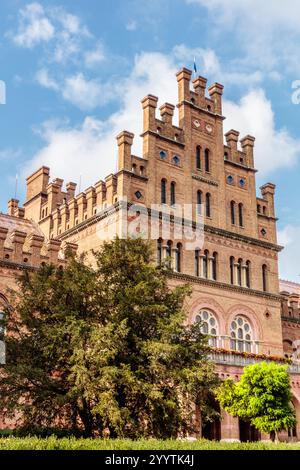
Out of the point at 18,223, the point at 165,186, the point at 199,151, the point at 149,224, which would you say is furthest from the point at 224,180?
the point at 18,223

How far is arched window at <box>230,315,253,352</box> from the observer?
120 feet

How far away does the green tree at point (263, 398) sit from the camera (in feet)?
92.9

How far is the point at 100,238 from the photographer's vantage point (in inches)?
1371

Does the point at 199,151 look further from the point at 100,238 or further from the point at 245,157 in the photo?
the point at 100,238

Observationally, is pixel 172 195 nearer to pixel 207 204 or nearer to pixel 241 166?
pixel 207 204

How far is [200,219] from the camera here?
3706cm

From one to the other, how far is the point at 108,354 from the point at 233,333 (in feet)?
57.4

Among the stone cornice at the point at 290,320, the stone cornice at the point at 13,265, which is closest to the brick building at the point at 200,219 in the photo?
the stone cornice at the point at 13,265

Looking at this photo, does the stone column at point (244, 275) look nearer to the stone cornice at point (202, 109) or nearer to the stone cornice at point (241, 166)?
the stone cornice at point (241, 166)

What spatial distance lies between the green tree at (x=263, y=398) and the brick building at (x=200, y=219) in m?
3.29

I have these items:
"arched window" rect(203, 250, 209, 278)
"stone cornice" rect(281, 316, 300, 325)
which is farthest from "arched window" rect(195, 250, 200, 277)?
"stone cornice" rect(281, 316, 300, 325)

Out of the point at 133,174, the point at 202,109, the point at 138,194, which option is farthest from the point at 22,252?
the point at 202,109

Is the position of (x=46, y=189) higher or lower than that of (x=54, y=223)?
higher

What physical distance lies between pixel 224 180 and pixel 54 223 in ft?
37.8
